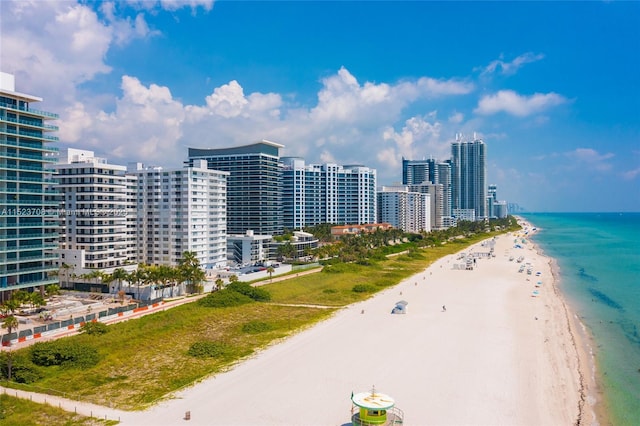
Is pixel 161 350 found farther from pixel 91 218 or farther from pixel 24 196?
pixel 91 218

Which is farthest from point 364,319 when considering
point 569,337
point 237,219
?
point 237,219

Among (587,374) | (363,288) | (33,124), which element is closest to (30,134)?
(33,124)

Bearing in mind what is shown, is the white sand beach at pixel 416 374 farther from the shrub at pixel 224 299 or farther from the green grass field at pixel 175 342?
the shrub at pixel 224 299

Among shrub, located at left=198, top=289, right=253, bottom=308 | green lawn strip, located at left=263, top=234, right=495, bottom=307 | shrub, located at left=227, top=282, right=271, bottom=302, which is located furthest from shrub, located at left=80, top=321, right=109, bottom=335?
green lawn strip, located at left=263, top=234, right=495, bottom=307

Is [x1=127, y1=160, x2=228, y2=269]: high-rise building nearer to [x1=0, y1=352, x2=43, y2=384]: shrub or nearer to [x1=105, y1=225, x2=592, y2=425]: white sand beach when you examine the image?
[x1=105, y1=225, x2=592, y2=425]: white sand beach

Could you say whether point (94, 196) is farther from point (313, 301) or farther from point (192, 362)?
point (192, 362)
